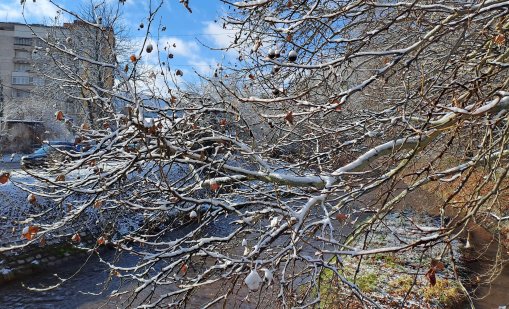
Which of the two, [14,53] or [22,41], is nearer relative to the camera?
[14,53]

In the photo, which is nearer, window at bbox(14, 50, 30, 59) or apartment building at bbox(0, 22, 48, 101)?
apartment building at bbox(0, 22, 48, 101)

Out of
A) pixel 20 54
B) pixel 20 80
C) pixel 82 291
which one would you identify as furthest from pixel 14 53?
pixel 82 291

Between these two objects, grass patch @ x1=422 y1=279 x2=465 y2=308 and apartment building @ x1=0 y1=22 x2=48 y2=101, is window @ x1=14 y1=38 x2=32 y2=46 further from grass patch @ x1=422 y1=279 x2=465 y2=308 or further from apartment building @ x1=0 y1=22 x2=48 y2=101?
grass patch @ x1=422 y1=279 x2=465 y2=308

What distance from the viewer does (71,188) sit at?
256cm

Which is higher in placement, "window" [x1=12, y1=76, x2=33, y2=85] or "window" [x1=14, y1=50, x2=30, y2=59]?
"window" [x1=14, y1=50, x2=30, y2=59]

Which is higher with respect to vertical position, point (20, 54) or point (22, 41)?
point (22, 41)

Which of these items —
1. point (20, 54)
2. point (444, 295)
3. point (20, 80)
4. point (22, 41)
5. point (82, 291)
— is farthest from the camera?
point (22, 41)

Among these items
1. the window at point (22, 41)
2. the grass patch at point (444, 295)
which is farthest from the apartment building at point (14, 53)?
the grass patch at point (444, 295)

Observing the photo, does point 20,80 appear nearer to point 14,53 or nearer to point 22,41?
point 14,53

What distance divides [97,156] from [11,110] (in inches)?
1219

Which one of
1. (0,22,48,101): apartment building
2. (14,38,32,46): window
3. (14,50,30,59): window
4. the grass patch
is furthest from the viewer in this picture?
(14,38,32,46): window

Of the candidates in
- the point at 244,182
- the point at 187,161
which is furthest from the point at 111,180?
the point at 244,182

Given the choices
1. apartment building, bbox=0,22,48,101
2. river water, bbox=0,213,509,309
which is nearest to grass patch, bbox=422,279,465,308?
river water, bbox=0,213,509,309

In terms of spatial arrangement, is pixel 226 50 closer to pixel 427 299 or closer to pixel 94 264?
pixel 427 299
